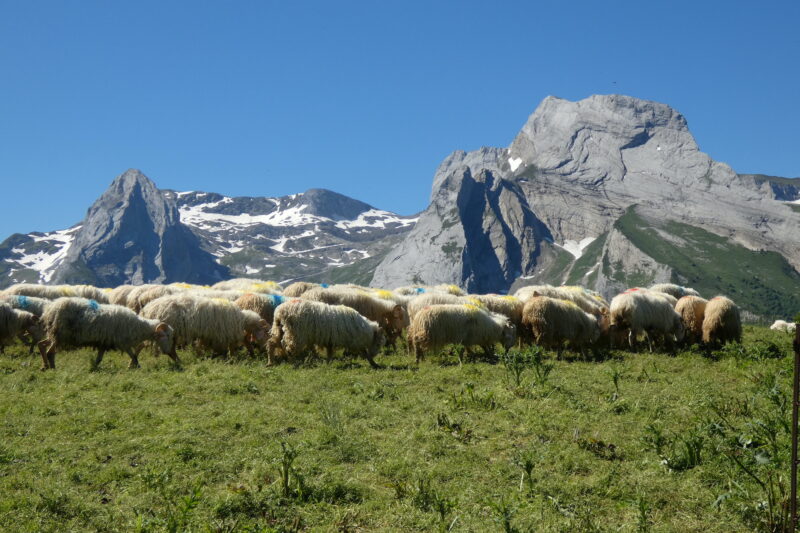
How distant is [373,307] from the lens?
21438 mm

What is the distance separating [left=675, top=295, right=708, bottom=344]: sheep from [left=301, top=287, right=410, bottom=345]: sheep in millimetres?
11318

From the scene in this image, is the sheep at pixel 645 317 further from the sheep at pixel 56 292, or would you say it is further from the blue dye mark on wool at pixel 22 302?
the blue dye mark on wool at pixel 22 302

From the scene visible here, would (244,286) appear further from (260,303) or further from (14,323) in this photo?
(14,323)

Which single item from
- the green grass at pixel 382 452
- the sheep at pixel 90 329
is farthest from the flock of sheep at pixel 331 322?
the green grass at pixel 382 452

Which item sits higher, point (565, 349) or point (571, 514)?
point (565, 349)

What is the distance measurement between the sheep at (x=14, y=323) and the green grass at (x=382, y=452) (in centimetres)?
424

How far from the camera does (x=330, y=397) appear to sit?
467 inches

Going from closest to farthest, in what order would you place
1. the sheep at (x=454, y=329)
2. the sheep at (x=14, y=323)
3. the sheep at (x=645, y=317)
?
the sheep at (x=14, y=323) → the sheep at (x=454, y=329) → the sheep at (x=645, y=317)

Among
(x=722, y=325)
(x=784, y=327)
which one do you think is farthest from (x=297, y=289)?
(x=784, y=327)

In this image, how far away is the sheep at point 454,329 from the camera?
1727 centimetres

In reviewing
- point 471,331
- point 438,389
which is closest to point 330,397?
point 438,389

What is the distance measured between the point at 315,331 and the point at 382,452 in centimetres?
823

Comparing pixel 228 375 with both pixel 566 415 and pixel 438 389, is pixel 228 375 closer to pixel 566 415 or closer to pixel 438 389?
pixel 438 389

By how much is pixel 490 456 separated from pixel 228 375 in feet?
26.0
